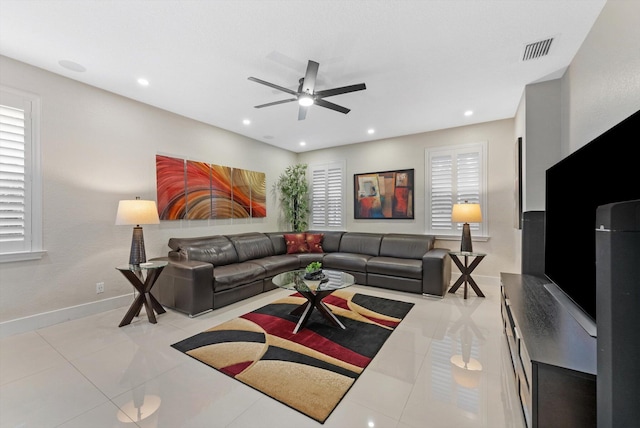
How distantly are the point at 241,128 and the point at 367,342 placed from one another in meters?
4.14

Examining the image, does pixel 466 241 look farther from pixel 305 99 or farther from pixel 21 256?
pixel 21 256

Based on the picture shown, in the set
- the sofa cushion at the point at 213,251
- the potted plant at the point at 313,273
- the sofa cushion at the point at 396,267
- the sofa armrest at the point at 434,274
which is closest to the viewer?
the potted plant at the point at 313,273

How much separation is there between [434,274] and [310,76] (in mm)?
3182

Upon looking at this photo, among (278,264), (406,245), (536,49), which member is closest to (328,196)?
(406,245)

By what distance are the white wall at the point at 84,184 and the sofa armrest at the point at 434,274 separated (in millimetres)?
3976

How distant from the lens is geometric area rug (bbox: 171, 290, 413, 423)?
1.85 m

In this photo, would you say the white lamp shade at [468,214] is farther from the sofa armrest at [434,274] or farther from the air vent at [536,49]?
the air vent at [536,49]

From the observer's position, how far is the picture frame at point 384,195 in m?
5.16

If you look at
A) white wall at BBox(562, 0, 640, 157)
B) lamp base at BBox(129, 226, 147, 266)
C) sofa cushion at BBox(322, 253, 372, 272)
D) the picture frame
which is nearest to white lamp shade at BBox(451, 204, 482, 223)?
the picture frame

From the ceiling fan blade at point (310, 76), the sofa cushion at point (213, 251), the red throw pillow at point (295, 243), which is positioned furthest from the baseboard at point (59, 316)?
the ceiling fan blade at point (310, 76)

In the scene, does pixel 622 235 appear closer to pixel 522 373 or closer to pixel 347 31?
pixel 522 373

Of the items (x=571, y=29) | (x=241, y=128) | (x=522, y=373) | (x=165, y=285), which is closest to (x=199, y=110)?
(x=241, y=128)

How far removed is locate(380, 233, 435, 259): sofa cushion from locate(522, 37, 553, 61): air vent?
2.90 meters

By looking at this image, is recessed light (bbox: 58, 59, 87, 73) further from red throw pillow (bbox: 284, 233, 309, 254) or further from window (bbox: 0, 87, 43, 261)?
red throw pillow (bbox: 284, 233, 309, 254)
